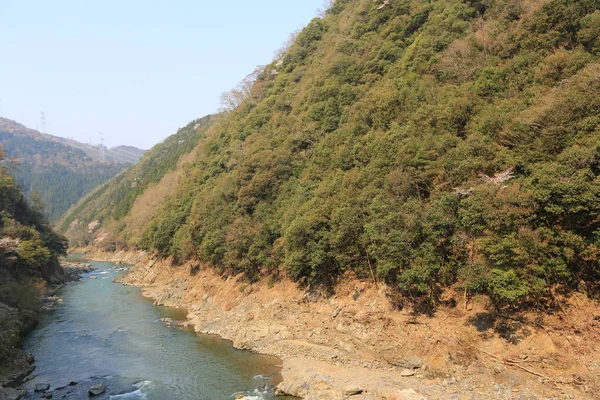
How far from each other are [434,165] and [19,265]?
49.7 m

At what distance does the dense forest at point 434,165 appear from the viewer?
21.4m

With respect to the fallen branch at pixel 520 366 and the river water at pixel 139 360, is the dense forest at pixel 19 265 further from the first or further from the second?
the fallen branch at pixel 520 366

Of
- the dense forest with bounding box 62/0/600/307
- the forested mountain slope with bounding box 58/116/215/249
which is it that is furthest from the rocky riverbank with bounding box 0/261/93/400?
the forested mountain slope with bounding box 58/116/215/249

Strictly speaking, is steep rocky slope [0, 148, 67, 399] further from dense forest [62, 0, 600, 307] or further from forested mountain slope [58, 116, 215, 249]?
forested mountain slope [58, 116, 215, 249]

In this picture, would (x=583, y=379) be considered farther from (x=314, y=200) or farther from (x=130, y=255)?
(x=130, y=255)

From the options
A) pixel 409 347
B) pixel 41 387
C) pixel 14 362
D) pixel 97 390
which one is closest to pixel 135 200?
pixel 14 362

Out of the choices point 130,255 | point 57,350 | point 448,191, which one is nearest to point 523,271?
point 448,191

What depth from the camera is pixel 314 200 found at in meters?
35.8

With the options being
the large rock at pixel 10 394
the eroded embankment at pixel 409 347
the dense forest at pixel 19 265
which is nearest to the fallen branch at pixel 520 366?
the eroded embankment at pixel 409 347

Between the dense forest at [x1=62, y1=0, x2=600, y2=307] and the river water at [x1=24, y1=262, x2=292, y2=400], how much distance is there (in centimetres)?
958

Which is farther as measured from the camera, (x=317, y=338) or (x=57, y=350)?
(x=57, y=350)

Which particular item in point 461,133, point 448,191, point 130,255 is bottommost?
point 130,255

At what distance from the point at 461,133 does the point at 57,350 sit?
37266 mm

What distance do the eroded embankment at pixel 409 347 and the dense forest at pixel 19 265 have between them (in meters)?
15.3
